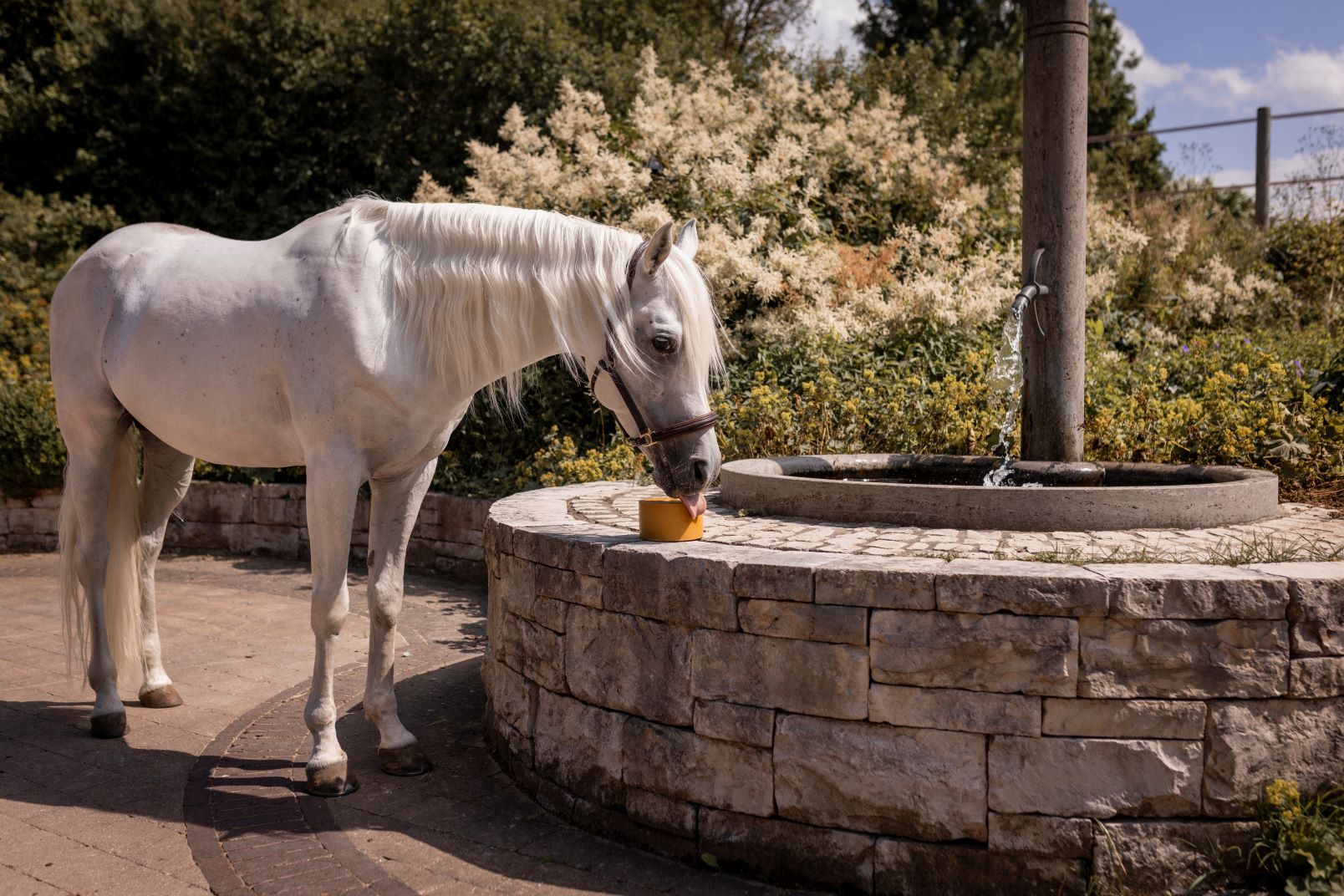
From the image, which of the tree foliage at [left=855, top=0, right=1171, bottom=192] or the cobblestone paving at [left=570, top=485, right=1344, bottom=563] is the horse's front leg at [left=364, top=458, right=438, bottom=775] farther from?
the tree foliage at [left=855, top=0, right=1171, bottom=192]

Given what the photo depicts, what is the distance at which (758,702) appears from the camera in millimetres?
3033

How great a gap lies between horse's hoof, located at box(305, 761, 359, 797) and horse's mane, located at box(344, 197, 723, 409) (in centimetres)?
144

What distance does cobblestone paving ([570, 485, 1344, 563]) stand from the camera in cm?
324

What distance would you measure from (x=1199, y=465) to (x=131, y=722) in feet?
15.8

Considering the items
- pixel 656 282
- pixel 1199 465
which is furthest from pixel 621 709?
pixel 1199 465

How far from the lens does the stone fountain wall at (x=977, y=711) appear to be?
2.72m

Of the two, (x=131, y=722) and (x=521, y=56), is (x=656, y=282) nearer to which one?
(x=131, y=722)

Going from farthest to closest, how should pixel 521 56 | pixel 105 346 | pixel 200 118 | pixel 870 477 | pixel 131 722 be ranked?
Result: pixel 200 118 < pixel 521 56 < pixel 870 477 < pixel 131 722 < pixel 105 346

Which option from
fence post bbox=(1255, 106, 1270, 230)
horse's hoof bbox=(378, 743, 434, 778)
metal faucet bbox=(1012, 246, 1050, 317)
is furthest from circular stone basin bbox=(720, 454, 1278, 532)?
fence post bbox=(1255, 106, 1270, 230)

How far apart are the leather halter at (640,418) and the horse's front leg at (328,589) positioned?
0.97 metres

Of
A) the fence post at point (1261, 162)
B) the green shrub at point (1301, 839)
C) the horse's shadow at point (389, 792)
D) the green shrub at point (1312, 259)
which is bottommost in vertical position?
the horse's shadow at point (389, 792)

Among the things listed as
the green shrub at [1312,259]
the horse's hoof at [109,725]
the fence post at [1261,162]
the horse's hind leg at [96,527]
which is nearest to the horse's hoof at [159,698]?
the horse's hind leg at [96,527]

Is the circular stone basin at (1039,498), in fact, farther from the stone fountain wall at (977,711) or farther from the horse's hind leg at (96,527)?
the horse's hind leg at (96,527)

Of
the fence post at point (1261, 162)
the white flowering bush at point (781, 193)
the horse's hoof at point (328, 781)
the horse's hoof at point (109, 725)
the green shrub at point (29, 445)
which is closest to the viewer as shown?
the horse's hoof at point (328, 781)
